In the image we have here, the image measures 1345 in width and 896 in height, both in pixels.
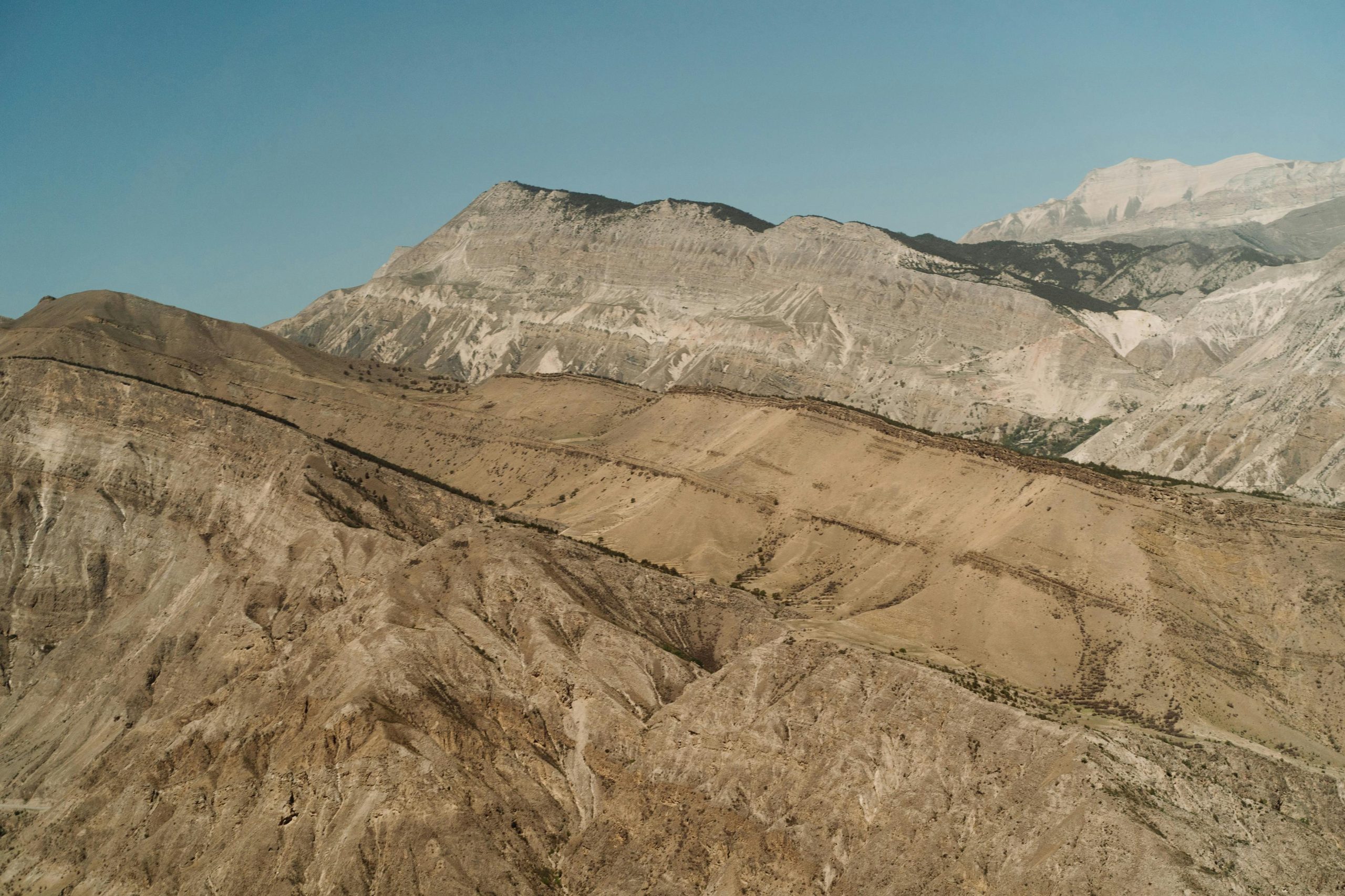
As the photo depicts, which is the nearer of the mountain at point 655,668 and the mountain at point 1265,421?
the mountain at point 655,668

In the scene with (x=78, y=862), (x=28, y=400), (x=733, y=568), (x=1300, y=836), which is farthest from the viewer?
(x=28, y=400)

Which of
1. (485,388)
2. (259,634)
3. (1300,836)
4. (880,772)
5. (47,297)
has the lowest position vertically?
(1300,836)

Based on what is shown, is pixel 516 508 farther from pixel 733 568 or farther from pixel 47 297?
pixel 47 297

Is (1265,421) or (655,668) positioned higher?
(1265,421)

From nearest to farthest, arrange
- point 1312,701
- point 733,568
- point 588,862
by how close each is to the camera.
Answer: point 588,862 < point 1312,701 < point 733,568

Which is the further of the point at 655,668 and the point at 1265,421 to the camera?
the point at 1265,421

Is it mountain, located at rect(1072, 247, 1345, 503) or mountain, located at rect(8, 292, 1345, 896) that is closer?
mountain, located at rect(8, 292, 1345, 896)

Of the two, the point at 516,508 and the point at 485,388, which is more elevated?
the point at 485,388

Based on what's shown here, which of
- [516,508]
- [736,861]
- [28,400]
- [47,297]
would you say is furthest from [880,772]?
[47,297]
